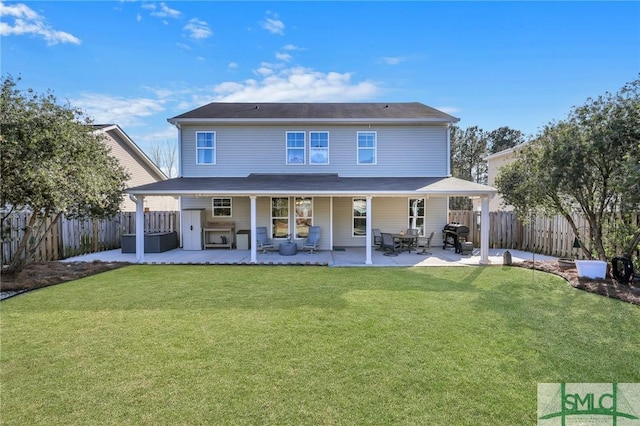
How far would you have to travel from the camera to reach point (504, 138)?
2866 cm

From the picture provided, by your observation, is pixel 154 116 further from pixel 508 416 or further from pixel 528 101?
pixel 508 416

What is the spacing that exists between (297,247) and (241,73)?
36.4ft

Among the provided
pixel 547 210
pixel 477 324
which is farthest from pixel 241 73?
pixel 477 324

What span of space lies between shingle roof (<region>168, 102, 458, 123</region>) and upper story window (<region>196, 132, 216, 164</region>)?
0.79m

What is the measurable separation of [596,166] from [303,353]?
873 centimetres

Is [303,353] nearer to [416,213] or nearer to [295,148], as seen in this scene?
[295,148]

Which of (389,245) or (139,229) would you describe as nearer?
(139,229)

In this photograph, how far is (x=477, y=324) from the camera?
193 inches

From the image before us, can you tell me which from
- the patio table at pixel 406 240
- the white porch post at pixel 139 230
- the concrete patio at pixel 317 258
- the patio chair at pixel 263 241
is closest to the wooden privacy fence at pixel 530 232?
the concrete patio at pixel 317 258

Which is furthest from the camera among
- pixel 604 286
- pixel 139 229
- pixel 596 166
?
pixel 139 229

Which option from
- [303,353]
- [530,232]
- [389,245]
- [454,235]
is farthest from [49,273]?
[530,232]
